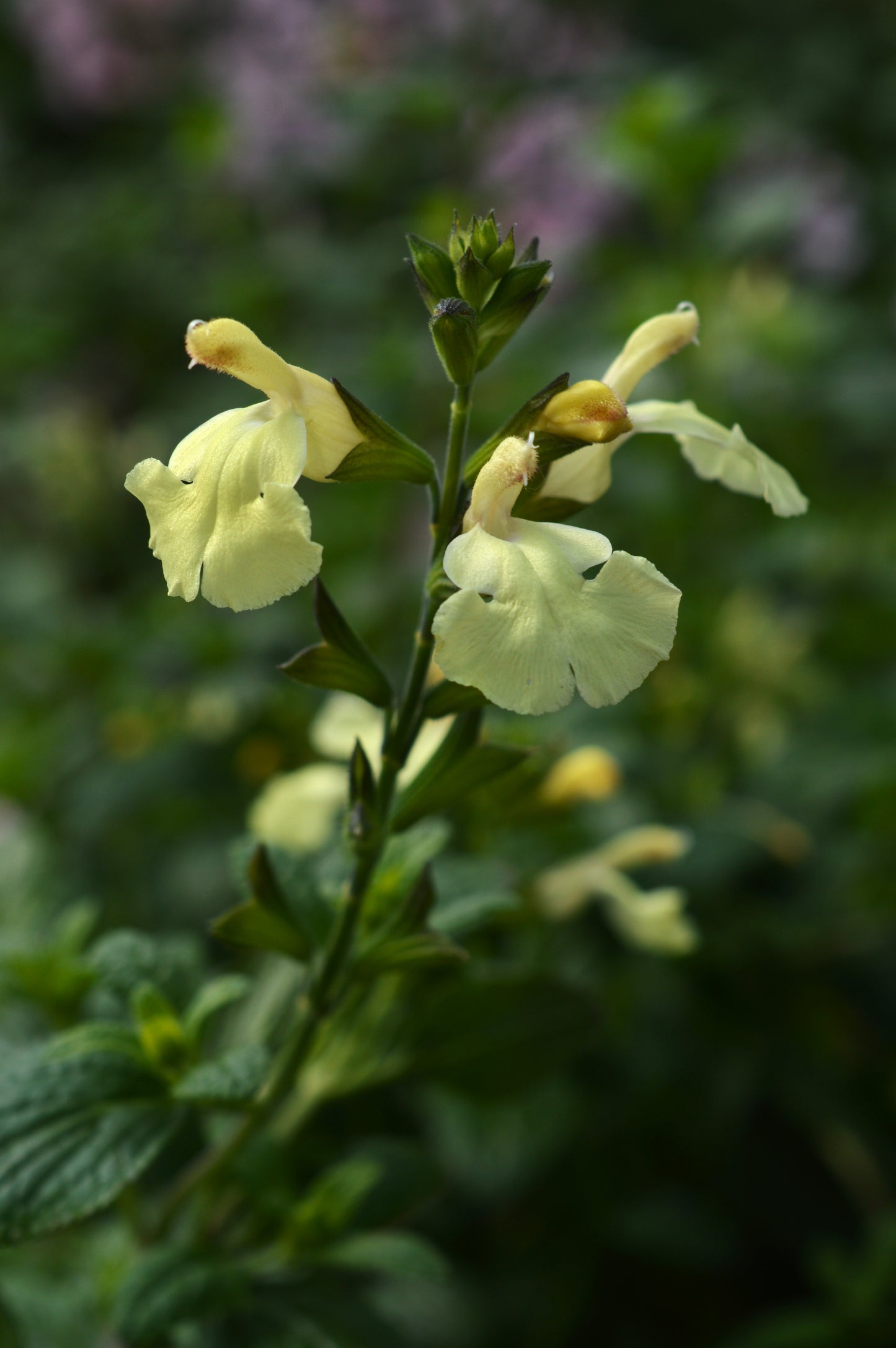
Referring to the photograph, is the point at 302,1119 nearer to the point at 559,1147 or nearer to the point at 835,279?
the point at 559,1147

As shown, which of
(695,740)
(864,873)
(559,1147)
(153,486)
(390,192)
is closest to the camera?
(153,486)

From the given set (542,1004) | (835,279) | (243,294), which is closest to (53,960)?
(542,1004)

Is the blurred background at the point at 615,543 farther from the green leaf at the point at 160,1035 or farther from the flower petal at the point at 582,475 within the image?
the flower petal at the point at 582,475

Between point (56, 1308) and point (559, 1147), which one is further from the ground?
point (56, 1308)

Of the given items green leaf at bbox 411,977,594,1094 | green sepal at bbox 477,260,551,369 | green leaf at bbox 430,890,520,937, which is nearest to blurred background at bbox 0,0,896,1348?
green leaf at bbox 411,977,594,1094

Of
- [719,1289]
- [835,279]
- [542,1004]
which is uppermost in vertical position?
[542,1004]

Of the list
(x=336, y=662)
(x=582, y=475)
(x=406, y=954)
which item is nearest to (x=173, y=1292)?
(x=406, y=954)

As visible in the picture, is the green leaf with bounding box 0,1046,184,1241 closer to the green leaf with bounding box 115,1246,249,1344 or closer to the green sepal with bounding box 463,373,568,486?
the green leaf with bounding box 115,1246,249,1344
